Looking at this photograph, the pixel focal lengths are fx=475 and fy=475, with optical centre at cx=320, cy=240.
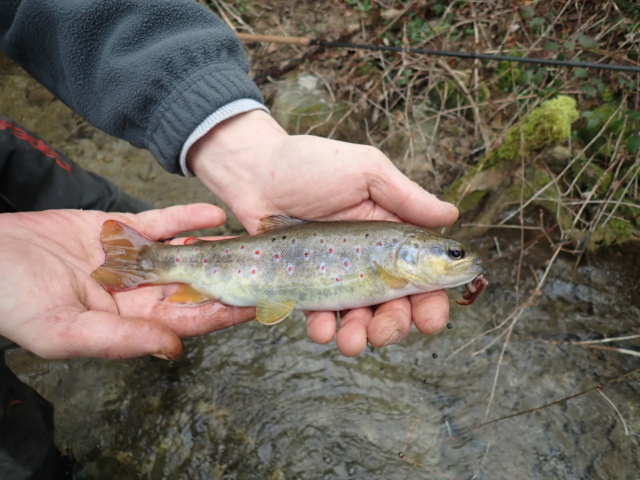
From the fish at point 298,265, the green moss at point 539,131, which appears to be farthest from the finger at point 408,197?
the green moss at point 539,131

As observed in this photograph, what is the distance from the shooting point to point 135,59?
10.8ft

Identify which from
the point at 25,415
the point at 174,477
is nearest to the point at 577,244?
the point at 174,477

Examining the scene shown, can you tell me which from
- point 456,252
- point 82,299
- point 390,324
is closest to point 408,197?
point 456,252

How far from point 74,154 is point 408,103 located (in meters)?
4.42

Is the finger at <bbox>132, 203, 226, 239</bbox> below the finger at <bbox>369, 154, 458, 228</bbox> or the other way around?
below

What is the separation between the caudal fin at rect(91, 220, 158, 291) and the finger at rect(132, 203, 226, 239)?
0.84ft

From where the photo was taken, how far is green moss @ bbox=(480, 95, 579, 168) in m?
4.76

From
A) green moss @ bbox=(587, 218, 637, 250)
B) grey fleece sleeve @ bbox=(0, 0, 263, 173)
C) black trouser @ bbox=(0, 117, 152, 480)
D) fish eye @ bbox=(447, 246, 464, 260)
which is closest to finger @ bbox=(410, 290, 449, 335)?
fish eye @ bbox=(447, 246, 464, 260)

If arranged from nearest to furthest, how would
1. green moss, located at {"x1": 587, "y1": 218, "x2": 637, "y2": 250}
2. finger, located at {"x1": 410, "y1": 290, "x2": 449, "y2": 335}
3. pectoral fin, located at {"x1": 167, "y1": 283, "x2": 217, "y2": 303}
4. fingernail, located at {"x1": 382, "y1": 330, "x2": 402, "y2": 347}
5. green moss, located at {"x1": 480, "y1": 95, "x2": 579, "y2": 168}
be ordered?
fingernail, located at {"x1": 382, "y1": 330, "x2": 402, "y2": 347}
finger, located at {"x1": 410, "y1": 290, "x2": 449, "y2": 335}
pectoral fin, located at {"x1": 167, "y1": 283, "x2": 217, "y2": 303}
green moss, located at {"x1": 587, "y1": 218, "x2": 637, "y2": 250}
green moss, located at {"x1": 480, "y1": 95, "x2": 579, "y2": 168}

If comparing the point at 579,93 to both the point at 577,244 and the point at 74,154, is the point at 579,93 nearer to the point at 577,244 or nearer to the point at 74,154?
the point at 577,244

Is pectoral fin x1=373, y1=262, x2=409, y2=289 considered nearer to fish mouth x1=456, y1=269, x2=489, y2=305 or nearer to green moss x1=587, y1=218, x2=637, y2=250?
fish mouth x1=456, y1=269, x2=489, y2=305

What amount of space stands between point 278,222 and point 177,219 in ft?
2.74

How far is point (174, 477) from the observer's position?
12.7 ft

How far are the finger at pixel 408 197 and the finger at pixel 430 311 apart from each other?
1.75ft
